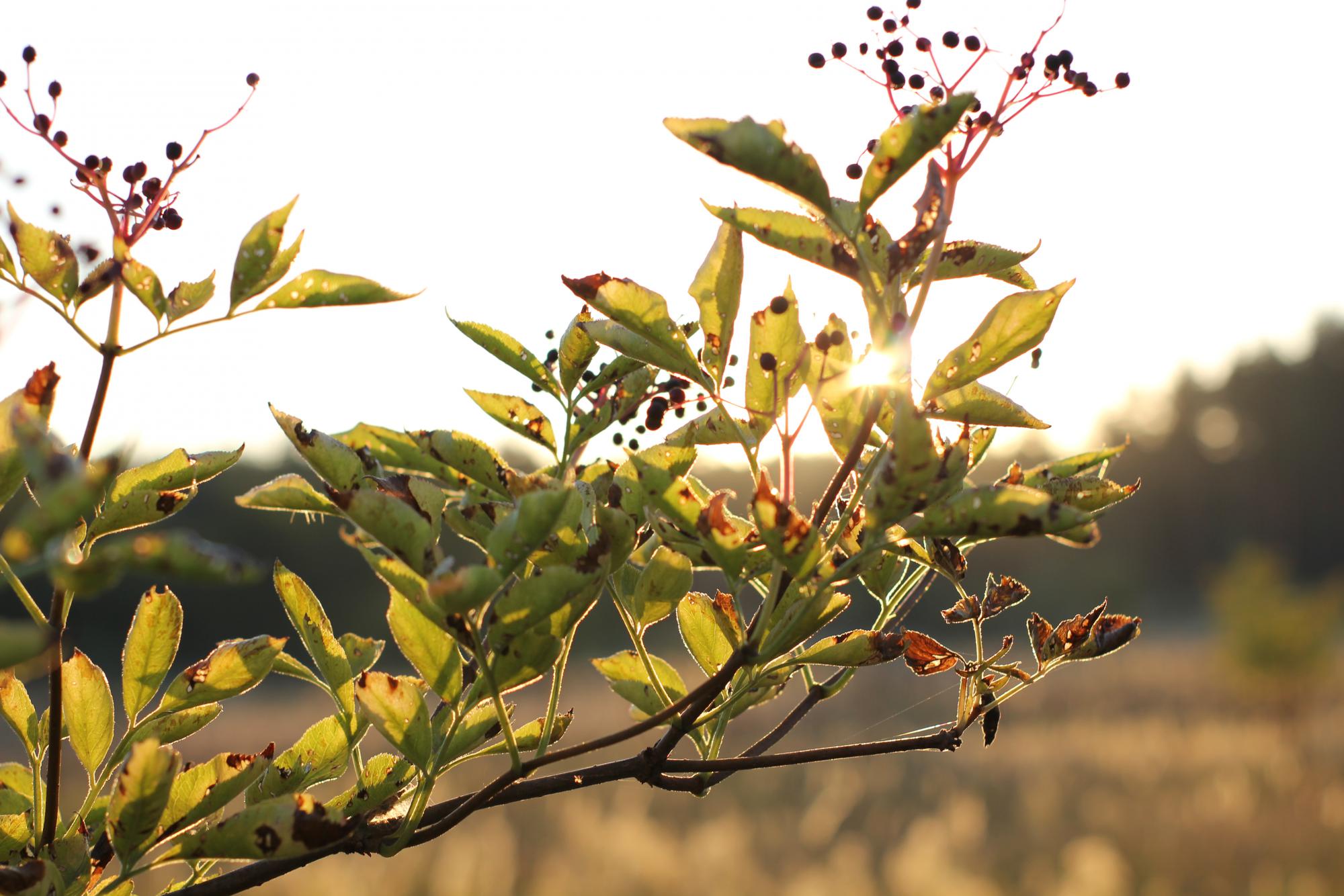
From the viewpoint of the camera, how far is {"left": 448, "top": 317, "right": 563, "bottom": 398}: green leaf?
987 millimetres

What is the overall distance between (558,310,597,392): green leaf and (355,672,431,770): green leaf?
12.1 inches

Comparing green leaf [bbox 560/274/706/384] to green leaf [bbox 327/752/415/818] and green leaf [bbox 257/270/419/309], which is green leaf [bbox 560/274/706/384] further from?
green leaf [bbox 327/752/415/818]

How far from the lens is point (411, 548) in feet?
2.40

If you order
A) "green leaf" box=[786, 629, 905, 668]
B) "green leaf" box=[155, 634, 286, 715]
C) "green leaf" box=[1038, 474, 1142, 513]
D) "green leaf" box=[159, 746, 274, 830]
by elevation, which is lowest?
"green leaf" box=[159, 746, 274, 830]

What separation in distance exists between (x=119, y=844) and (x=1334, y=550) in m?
47.5

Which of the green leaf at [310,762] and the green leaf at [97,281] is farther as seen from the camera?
the green leaf at [310,762]

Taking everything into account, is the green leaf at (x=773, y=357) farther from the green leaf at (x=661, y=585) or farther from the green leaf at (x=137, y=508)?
the green leaf at (x=137, y=508)

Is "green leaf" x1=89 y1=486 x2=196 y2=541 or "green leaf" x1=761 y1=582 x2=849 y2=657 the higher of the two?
"green leaf" x1=89 y1=486 x2=196 y2=541

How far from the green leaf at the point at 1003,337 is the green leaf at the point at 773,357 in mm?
116

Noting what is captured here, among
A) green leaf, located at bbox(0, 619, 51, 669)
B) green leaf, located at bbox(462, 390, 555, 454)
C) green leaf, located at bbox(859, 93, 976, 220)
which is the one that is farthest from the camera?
green leaf, located at bbox(462, 390, 555, 454)

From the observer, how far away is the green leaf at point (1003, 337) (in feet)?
2.68

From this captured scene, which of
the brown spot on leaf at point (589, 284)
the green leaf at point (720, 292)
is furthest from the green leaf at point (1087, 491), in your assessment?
the brown spot on leaf at point (589, 284)

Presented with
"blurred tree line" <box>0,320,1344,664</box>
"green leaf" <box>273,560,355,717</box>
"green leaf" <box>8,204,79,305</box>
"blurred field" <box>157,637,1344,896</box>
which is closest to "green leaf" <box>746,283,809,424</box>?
"green leaf" <box>273,560,355,717</box>

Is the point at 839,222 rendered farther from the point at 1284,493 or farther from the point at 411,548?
the point at 1284,493
